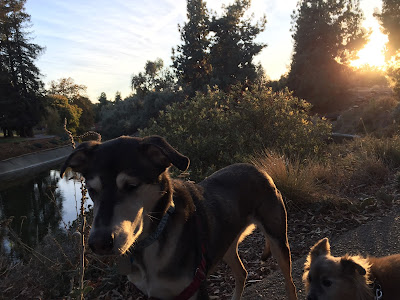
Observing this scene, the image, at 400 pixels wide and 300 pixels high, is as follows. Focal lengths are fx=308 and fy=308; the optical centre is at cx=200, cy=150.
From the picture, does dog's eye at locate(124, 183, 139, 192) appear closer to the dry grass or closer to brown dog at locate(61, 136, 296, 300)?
brown dog at locate(61, 136, 296, 300)

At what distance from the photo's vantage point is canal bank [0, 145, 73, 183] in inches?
1043

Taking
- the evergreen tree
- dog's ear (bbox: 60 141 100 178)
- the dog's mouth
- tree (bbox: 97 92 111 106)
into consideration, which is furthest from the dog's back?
tree (bbox: 97 92 111 106)

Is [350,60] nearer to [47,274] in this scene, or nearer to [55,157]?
[55,157]

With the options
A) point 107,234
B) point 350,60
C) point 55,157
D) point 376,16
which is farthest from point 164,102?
point 107,234

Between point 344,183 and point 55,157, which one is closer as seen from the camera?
point 344,183

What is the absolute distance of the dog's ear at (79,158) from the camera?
7.80 feet

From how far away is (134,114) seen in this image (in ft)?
133

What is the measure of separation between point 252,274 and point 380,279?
1.87 m

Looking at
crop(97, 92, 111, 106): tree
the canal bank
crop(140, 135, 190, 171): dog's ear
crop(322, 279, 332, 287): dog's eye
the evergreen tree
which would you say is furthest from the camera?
crop(97, 92, 111, 106): tree

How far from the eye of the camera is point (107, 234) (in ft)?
6.04

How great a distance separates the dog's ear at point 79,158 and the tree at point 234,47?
31.5 metres

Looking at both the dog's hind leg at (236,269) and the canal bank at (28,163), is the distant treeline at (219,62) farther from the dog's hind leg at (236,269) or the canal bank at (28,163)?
the dog's hind leg at (236,269)

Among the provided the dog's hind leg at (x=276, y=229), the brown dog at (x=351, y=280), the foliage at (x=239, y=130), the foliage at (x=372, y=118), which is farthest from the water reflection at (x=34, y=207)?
the foliage at (x=372, y=118)

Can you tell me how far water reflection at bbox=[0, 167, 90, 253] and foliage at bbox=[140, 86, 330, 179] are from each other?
141 inches
